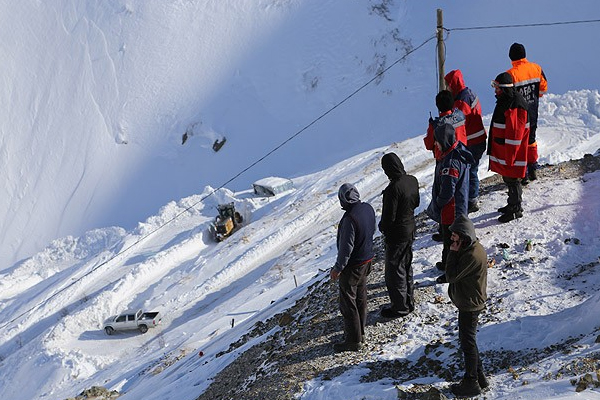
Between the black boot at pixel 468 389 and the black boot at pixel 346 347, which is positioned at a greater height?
the black boot at pixel 346 347

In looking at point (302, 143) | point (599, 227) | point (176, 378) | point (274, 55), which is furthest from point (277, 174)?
point (599, 227)

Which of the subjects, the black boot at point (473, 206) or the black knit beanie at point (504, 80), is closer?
the black knit beanie at point (504, 80)

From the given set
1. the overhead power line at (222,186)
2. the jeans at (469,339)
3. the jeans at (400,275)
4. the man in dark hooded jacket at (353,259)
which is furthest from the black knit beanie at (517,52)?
the overhead power line at (222,186)

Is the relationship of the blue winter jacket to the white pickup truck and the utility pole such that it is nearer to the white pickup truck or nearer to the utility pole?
the utility pole

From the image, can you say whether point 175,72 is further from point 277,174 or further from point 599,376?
point 599,376

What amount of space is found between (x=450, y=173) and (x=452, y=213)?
1.92 feet

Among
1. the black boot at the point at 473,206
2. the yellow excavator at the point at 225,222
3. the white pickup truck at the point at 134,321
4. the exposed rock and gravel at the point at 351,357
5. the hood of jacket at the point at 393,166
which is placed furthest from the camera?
the yellow excavator at the point at 225,222

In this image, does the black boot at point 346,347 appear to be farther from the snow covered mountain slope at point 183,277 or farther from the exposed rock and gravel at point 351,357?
the snow covered mountain slope at point 183,277

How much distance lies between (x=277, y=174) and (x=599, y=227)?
23048mm

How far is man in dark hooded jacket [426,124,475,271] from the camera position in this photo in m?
7.01

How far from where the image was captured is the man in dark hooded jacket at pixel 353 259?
636 centimetres

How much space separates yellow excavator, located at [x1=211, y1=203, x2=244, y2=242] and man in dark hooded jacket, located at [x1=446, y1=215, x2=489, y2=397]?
1824 centimetres

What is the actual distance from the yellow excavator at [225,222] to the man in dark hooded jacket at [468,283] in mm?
18241

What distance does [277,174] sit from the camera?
101ft
